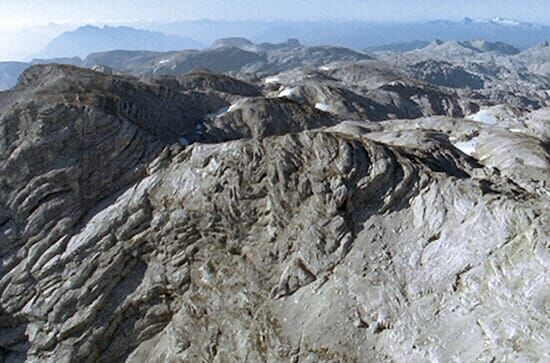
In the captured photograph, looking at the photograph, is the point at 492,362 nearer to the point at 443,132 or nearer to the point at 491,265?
the point at 491,265

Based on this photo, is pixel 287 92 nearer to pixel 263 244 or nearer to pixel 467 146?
pixel 467 146

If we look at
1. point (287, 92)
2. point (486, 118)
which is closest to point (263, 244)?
point (486, 118)

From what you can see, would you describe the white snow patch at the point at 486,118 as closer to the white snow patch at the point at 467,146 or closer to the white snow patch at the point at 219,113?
the white snow patch at the point at 467,146

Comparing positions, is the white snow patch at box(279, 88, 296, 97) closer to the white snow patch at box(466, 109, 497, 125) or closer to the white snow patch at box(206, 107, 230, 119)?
the white snow patch at box(206, 107, 230, 119)

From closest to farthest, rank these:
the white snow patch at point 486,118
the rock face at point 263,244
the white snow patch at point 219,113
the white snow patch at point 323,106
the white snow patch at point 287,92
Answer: the rock face at point 263,244 → the white snow patch at point 486,118 → the white snow patch at point 219,113 → the white snow patch at point 323,106 → the white snow patch at point 287,92

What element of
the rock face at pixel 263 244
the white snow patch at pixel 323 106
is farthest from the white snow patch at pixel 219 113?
the white snow patch at pixel 323 106
